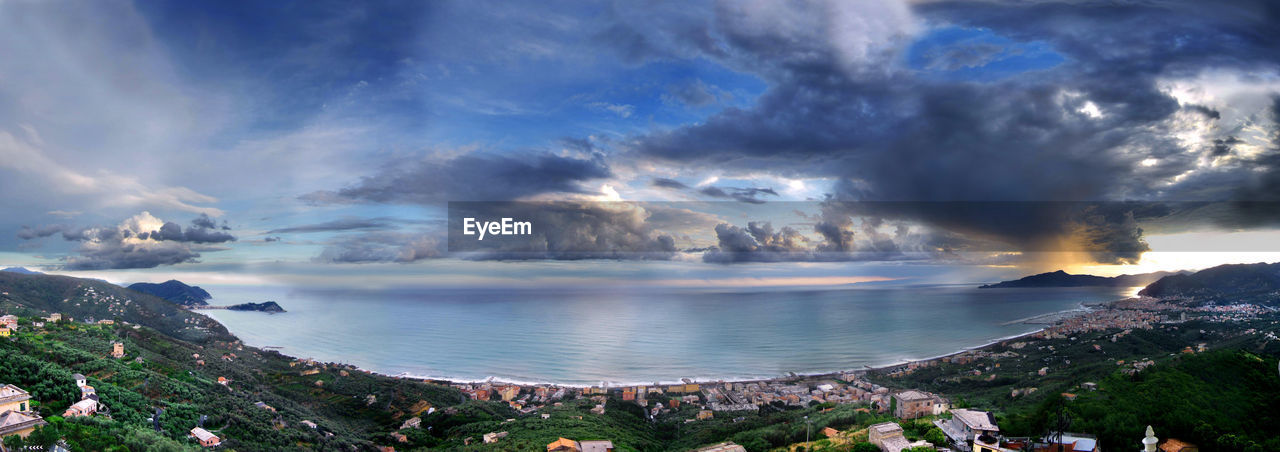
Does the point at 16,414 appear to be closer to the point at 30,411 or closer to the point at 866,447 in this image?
the point at 30,411

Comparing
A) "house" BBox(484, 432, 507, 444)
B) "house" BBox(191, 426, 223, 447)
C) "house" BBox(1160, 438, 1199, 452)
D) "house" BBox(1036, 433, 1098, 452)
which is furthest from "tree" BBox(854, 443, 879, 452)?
"house" BBox(191, 426, 223, 447)

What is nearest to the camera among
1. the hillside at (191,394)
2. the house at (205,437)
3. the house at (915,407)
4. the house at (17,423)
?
the house at (17,423)

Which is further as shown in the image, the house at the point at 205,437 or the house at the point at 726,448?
the house at the point at 726,448

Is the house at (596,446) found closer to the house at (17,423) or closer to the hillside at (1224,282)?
the house at (17,423)

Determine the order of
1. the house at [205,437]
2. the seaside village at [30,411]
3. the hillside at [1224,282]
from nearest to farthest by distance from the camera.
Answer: the seaside village at [30,411] → the house at [205,437] → the hillside at [1224,282]

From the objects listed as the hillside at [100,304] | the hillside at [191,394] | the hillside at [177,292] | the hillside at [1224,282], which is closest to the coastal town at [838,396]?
the hillside at [191,394]

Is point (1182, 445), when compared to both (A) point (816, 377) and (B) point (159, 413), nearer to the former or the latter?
(A) point (816, 377)

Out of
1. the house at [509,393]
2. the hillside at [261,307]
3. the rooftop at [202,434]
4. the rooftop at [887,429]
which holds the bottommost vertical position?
the house at [509,393]
